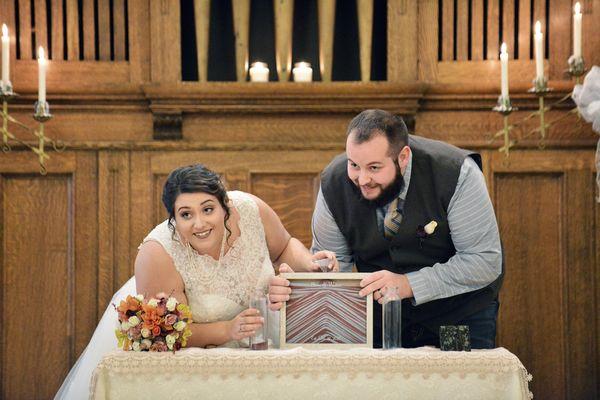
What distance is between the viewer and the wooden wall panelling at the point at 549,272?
4191 mm

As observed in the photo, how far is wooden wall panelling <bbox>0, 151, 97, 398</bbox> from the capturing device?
4.10m

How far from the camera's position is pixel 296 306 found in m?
2.62

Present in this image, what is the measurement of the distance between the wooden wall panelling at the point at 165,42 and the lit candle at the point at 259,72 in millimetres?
371

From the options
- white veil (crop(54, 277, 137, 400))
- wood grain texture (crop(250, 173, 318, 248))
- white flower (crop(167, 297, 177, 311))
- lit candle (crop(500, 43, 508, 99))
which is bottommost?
white veil (crop(54, 277, 137, 400))

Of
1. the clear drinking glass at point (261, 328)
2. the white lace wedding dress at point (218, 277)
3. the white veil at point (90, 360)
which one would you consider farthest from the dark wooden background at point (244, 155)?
the clear drinking glass at point (261, 328)

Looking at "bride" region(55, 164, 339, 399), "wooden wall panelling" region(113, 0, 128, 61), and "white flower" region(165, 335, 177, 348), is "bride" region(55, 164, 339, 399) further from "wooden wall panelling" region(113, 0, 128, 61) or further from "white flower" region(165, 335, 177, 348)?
"wooden wall panelling" region(113, 0, 128, 61)

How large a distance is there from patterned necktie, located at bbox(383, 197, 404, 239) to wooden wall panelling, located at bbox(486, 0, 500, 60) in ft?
5.18

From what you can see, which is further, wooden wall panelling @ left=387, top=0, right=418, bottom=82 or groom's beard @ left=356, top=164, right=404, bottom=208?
wooden wall panelling @ left=387, top=0, right=418, bottom=82

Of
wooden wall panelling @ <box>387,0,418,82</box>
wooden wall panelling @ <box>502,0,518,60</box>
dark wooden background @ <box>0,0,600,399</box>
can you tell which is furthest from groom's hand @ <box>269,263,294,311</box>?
wooden wall panelling @ <box>502,0,518,60</box>

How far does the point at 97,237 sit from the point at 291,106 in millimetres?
1171

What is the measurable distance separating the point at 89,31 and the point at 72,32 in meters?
0.08

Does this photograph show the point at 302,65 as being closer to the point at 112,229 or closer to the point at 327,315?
the point at 112,229

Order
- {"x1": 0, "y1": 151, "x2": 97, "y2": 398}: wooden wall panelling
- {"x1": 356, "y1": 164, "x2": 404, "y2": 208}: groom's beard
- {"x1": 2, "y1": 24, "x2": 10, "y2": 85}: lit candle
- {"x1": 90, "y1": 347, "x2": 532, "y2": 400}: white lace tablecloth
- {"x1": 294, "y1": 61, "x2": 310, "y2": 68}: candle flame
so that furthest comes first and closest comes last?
{"x1": 294, "y1": 61, "x2": 310, "y2": 68}: candle flame
{"x1": 0, "y1": 151, "x2": 97, "y2": 398}: wooden wall panelling
{"x1": 2, "y1": 24, "x2": 10, "y2": 85}: lit candle
{"x1": 356, "y1": 164, "x2": 404, "y2": 208}: groom's beard
{"x1": 90, "y1": 347, "x2": 532, "y2": 400}: white lace tablecloth

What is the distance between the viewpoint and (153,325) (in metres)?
2.48
